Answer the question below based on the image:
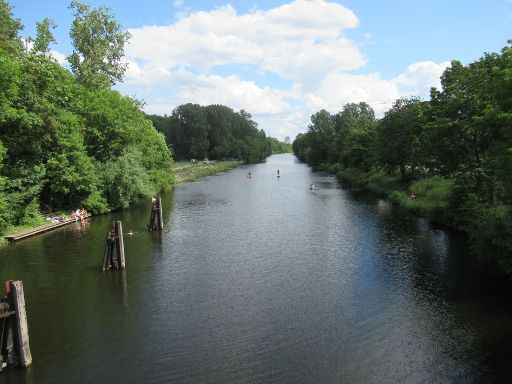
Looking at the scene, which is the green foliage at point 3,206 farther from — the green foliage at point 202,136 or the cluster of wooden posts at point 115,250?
the green foliage at point 202,136

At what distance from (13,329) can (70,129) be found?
101 ft

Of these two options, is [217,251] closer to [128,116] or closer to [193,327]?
[193,327]

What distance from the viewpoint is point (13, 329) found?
580 inches

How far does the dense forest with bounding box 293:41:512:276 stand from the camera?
21828 mm

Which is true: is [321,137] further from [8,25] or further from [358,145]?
[8,25]

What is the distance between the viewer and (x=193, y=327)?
59.0 ft

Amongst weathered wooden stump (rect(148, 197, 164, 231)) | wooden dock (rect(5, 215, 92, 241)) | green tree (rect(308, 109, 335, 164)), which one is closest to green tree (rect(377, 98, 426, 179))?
weathered wooden stump (rect(148, 197, 164, 231))

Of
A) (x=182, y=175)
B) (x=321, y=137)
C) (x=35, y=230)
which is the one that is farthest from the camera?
(x=321, y=137)

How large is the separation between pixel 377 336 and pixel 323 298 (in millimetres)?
4285

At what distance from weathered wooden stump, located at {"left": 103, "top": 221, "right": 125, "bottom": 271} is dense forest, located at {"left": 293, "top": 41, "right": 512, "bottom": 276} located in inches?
761

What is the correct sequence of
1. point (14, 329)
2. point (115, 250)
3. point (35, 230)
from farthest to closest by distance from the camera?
point (35, 230) < point (115, 250) < point (14, 329)

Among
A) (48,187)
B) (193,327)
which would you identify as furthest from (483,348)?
(48,187)

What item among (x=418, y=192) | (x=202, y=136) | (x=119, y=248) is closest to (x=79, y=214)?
(x=119, y=248)

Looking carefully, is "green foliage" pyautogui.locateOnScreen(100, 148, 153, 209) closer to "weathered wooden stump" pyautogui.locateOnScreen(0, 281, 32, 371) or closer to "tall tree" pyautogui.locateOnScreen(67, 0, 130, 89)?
"tall tree" pyautogui.locateOnScreen(67, 0, 130, 89)
